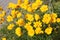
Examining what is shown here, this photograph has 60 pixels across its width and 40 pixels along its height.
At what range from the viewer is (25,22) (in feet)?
13.4

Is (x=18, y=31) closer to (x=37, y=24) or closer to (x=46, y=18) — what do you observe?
(x=37, y=24)

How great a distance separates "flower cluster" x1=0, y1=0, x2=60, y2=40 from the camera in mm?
3859

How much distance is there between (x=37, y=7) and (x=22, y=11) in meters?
0.35

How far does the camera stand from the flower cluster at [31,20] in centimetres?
386

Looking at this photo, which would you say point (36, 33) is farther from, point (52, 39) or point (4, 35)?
point (4, 35)

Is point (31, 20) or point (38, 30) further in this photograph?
point (31, 20)

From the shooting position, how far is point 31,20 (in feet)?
13.0

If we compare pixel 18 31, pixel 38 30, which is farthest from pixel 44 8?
pixel 18 31

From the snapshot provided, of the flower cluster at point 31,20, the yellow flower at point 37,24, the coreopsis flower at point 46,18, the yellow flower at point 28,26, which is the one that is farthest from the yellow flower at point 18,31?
the coreopsis flower at point 46,18

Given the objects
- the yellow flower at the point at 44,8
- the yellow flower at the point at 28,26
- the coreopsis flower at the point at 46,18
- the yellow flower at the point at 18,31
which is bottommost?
the yellow flower at the point at 18,31

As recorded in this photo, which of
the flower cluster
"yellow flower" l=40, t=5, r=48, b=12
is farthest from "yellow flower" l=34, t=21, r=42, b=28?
"yellow flower" l=40, t=5, r=48, b=12

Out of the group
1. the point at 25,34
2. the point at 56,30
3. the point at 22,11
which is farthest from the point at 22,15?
the point at 56,30

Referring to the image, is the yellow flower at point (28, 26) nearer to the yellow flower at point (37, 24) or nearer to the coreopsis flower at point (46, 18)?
the yellow flower at point (37, 24)

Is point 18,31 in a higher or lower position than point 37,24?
lower
